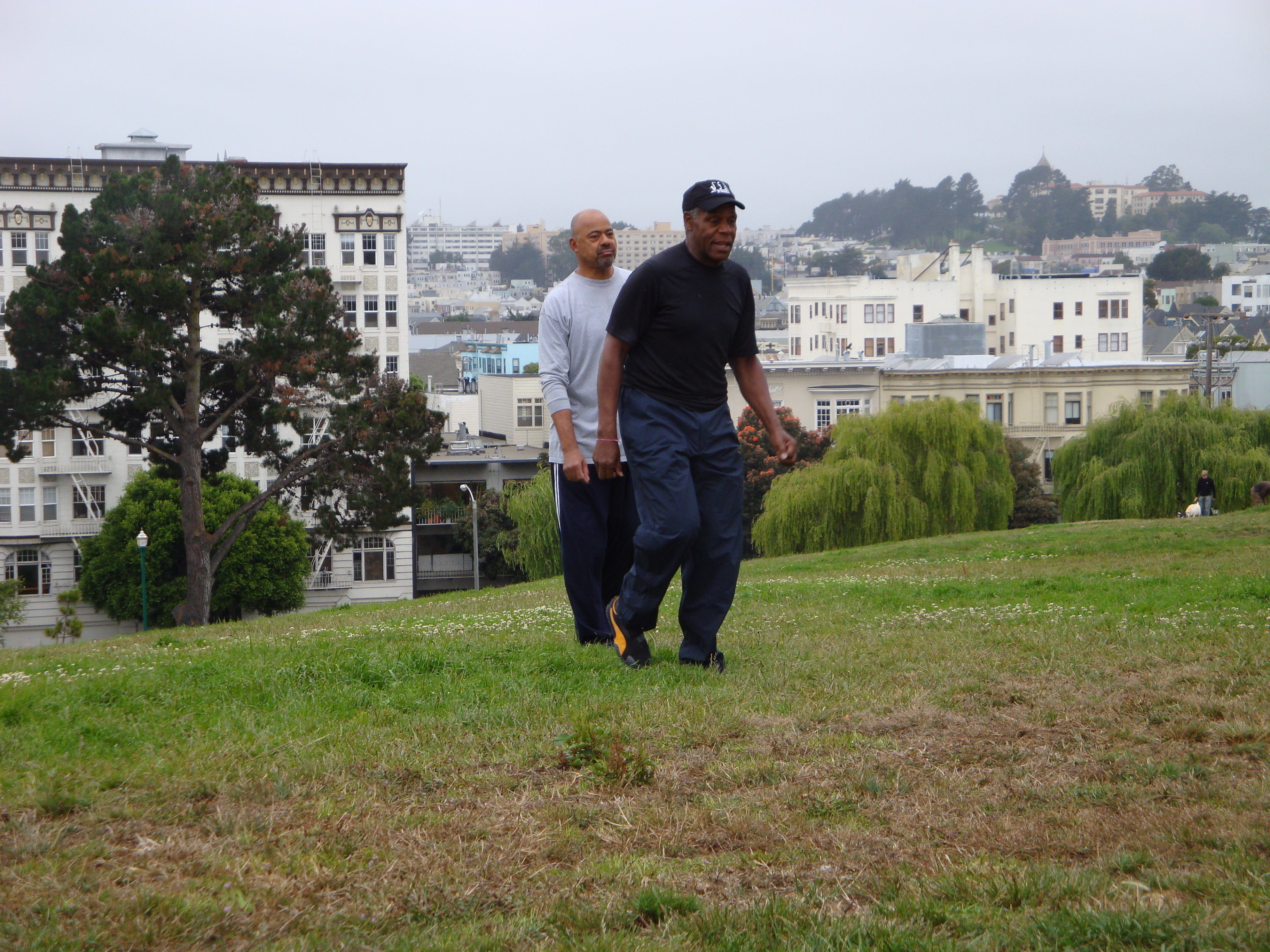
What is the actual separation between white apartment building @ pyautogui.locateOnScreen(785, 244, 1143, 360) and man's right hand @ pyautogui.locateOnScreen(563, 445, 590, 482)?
259 ft

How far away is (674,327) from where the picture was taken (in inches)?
216

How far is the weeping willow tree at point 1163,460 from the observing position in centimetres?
3900

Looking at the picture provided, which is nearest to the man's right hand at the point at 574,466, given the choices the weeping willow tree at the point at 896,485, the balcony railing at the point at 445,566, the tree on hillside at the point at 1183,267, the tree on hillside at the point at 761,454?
the weeping willow tree at the point at 896,485

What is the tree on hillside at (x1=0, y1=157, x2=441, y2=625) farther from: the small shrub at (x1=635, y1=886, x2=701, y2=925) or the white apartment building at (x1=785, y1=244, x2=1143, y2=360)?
the white apartment building at (x1=785, y1=244, x2=1143, y2=360)

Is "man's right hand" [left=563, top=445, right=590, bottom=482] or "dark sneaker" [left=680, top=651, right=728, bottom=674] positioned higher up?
"man's right hand" [left=563, top=445, right=590, bottom=482]

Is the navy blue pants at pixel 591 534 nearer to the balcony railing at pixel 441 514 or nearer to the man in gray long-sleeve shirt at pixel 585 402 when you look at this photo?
the man in gray long-sleeve shirt at pixel 585 402

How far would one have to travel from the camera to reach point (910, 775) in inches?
140

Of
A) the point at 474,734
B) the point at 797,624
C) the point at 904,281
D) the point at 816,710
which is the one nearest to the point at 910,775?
the point at 816,710

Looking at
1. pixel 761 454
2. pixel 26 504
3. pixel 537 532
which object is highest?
pixel 761 454

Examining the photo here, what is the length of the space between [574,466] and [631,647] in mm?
889

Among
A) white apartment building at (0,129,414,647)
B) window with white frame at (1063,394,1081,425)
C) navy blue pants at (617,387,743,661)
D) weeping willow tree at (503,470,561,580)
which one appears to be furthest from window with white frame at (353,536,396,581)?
navy blue pants at (617,387,743,661)

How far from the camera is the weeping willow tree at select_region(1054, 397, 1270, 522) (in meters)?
39.0

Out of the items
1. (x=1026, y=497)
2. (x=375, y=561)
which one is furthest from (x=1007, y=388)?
(x=375, y=561)

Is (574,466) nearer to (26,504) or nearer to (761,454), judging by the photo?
(761,454)
